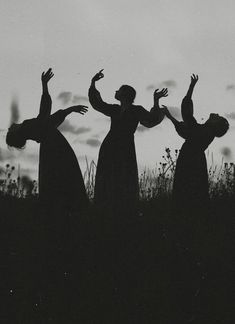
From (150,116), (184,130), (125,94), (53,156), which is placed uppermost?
(125,94)

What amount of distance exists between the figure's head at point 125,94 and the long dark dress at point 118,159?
171 mm

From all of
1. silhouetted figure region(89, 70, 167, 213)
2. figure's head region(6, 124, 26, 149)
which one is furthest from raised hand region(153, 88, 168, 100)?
figure's head region(6, 124, 26, 149)

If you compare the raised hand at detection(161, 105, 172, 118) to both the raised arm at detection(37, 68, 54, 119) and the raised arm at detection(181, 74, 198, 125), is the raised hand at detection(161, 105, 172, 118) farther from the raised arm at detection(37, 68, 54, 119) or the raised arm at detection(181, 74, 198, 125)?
the raised arm at detection(37, 68, 54, 119)

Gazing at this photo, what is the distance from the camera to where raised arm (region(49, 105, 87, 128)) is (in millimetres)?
8297

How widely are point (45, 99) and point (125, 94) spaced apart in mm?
1693

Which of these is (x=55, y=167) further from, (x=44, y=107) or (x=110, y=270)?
(x=110, y=270)

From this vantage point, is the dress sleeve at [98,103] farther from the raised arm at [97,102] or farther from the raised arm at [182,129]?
the raised arm at [182,129]

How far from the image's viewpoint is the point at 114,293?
5.06m

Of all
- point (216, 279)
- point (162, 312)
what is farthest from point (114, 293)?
point (216, 279)

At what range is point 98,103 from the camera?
925 centimetres

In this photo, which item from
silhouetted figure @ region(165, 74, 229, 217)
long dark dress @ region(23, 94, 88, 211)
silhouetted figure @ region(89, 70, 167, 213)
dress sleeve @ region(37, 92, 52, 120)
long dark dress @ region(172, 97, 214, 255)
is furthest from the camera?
silhouetted figure @ region(89, 70, 167, 213)

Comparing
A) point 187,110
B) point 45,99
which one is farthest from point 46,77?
point 187,110

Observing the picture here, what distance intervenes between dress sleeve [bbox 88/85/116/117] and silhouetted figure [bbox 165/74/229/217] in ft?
3.69

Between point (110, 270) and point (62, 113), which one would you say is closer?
point (110, 270)
